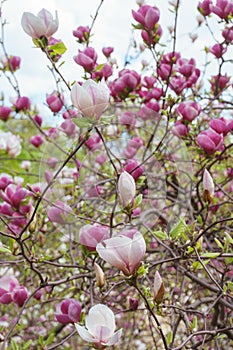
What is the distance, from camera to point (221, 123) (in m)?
0.94

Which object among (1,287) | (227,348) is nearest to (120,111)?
(1,287)

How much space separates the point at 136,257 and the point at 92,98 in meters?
0.22

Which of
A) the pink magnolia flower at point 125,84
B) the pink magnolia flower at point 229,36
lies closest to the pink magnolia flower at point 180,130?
the pink magnolia flower at point 125,84

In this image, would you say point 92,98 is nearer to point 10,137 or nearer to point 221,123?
point 221,123

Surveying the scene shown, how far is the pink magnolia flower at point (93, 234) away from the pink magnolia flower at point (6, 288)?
0.97ft

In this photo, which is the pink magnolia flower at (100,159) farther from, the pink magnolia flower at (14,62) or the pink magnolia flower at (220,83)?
the pink magnolia flower at (14,62)

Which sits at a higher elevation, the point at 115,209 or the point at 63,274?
the point at 115,209

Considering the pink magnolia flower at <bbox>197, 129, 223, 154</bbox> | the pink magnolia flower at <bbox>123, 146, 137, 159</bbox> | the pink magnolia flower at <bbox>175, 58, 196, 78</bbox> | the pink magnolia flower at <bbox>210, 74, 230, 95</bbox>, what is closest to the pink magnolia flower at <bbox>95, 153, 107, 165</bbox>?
the pink magnolia flower at <bbox>123, 146, 137, 159</bbox>

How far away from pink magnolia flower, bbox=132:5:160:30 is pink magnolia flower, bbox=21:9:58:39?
0.36 metres

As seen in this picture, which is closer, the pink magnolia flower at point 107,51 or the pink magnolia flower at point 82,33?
the pink magnolia flower at point 82,33

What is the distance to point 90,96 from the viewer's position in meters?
0.63

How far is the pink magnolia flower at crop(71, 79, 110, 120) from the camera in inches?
24.5

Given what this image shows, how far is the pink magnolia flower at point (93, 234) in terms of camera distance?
0.68 metres

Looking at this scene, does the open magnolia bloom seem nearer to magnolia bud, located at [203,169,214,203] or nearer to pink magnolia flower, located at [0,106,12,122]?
magnolia bud, located at [203,169,214,203]
